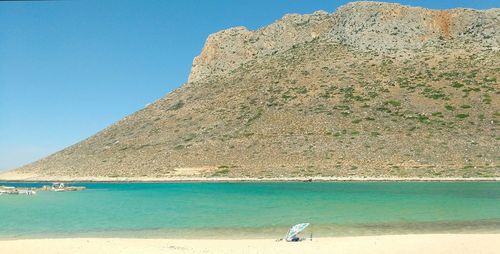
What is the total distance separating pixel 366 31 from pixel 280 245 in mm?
71231

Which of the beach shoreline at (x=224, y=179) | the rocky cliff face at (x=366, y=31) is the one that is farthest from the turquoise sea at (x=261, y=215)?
the rocky cliff face at (x=366, y=31)

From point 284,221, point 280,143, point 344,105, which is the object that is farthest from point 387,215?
point 344,105

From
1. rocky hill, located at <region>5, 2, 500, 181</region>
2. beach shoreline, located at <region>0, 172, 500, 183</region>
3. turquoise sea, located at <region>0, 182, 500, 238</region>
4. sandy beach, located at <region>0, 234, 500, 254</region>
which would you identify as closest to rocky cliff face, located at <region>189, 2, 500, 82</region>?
rocky hill, located at <region>5, 2, 500, 181</region>

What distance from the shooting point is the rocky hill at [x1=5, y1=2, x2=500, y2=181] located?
5672 cm

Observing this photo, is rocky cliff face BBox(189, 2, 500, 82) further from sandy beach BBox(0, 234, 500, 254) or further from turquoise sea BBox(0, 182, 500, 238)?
sandy beach BBox(0, 234, 500, 254)

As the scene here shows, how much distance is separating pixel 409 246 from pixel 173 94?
238 ft

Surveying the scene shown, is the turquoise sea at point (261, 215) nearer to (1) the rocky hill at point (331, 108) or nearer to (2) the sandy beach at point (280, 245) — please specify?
(2) the sandy beach at point (280, 245)

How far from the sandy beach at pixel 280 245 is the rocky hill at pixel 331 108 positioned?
34.8 m

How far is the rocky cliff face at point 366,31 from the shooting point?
81.1 meters

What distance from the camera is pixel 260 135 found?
63.2 m

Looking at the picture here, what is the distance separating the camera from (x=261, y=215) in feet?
83.9

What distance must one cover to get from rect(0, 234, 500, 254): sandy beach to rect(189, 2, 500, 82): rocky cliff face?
66307 mm

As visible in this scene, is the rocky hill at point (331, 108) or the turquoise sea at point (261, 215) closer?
the turquoise sea at point (261, 215)

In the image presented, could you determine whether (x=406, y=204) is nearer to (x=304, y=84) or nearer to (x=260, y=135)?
(x=260, y=135)
